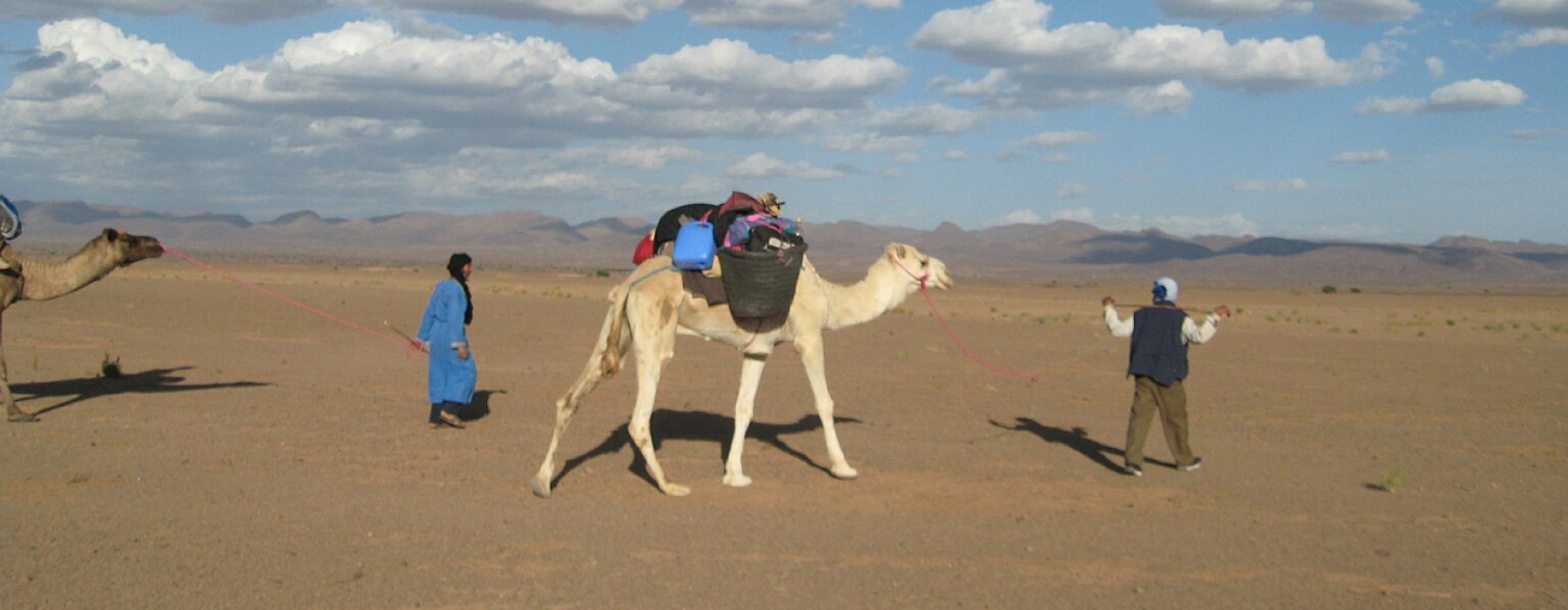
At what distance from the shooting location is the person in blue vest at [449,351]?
506 inches

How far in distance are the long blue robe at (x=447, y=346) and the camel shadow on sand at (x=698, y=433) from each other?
1.60 metres

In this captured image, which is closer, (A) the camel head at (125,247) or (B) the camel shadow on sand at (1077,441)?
(B) the camel shadow on sand at (1077,441)

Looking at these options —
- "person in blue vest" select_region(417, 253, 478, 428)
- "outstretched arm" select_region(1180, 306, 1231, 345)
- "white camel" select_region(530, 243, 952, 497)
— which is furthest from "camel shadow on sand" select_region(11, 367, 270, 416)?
"outstretched arm" select_region(1180, 306, 1231, 345)

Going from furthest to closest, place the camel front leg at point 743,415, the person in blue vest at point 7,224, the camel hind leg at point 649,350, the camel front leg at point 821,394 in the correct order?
1. the person in blue vest at point 7,224
2. the camel front leg at point 821,394
3. the camel front leg at point 743,415
4. the camel hind leg at point 649,350

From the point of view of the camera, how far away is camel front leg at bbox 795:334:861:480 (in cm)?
1060

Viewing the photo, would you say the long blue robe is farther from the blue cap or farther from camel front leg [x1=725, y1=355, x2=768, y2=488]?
the blue cap

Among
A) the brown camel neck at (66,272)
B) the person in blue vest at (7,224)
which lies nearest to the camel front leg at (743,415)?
the brown camel neck at (66,272)

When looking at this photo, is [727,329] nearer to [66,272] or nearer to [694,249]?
[694,249]

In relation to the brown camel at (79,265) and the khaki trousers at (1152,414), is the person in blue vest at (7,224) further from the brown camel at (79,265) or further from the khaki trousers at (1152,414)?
the khaki trousers at (1152,414)

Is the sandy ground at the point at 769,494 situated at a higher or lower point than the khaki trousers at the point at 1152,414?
lower

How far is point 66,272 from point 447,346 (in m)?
4.10

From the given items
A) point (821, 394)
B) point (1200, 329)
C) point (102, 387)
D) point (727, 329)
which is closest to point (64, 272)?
point (102, 387)

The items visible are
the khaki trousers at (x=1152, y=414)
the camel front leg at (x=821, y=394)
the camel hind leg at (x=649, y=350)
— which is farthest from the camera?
the khaki trousers at (x=1152, y=414)

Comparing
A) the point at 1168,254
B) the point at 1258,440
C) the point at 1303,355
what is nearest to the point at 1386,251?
the point at 1168,254
